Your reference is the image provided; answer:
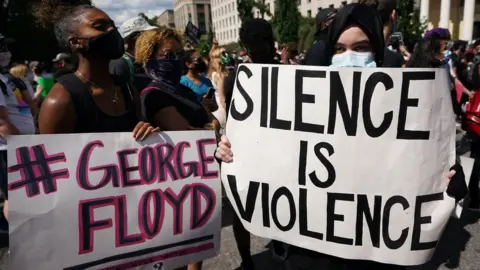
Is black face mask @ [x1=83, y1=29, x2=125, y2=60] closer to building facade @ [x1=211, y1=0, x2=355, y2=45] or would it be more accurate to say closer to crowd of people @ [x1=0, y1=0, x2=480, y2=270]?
crowd of people @ [x1=0, y1=0, x2=480, y2=270]

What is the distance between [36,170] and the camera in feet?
5.43

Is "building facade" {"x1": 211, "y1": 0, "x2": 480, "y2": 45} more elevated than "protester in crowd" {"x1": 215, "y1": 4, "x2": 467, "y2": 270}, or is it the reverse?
"building facade" {"x1": 211, "y1": 0, "x2": 480, "y2": 45}

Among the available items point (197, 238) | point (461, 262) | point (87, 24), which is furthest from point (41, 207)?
point (461, 262)

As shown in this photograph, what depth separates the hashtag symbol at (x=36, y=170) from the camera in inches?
63.9

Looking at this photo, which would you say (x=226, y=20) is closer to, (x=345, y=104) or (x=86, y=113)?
(x=86, y=113)

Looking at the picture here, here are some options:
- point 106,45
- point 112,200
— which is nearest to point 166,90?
point 106,45

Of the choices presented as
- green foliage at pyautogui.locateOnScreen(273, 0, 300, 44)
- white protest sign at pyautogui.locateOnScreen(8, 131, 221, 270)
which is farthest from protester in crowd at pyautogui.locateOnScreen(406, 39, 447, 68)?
green foliage at pyautogui.locateOnScreen(273, 0, 300, 44)

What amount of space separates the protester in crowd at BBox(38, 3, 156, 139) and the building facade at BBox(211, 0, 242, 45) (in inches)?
3502

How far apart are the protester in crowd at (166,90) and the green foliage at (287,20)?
143 feet

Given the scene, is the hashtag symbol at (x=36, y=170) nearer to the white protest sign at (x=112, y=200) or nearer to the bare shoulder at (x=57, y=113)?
the white protest sign at (x=112, y=200)

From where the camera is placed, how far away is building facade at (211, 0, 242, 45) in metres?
91.4

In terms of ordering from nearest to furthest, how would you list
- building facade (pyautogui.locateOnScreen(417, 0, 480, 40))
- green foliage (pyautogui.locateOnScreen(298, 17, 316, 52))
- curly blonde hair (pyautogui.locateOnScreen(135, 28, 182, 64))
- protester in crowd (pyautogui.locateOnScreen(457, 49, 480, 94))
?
curly blonde hair (pyautogui.locateOnScreen(135, 28, 182, 64)), protester in crowd (pyautogui.locateOnScreen(457, 49, 480, 94)), building facade (pyautogui.locateOnScreen(417, 0, 480, 40)), green foliage (pyautogui.locateOnScreen(298, 17, 316, 52))

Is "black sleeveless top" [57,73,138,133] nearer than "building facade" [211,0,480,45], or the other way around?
"black sleeveless top" [57,73,138,133]

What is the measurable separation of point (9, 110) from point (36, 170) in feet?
8.03
